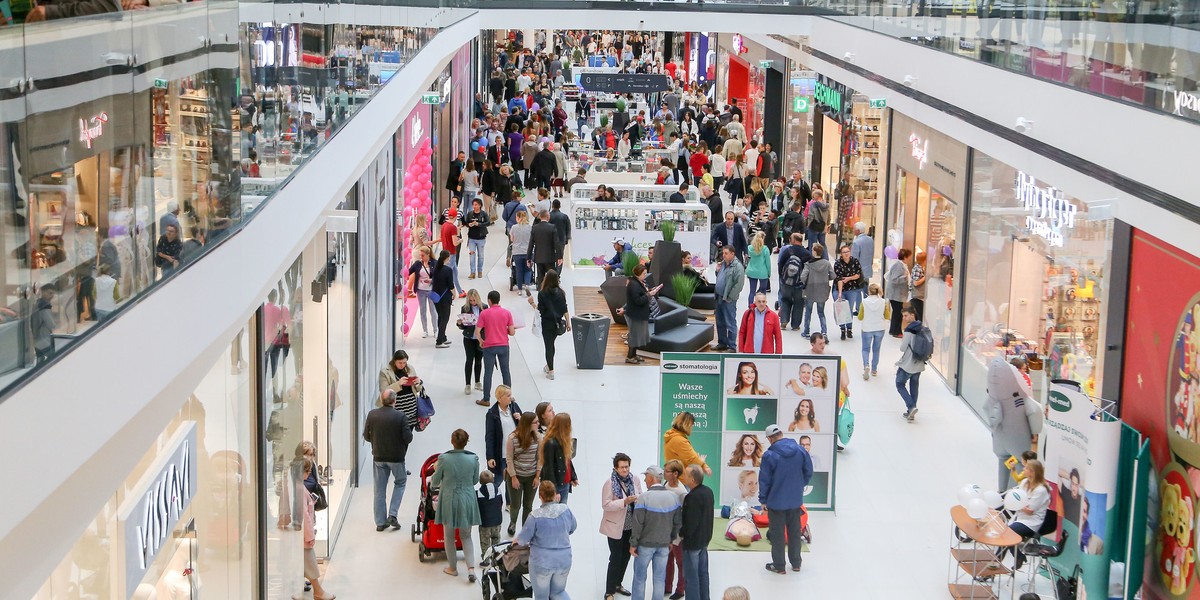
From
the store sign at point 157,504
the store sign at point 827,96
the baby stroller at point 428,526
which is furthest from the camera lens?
the store sign at point 827,96

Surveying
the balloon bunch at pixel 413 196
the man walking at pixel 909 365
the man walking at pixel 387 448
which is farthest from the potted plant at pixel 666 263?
the man walking at pixel 387 448

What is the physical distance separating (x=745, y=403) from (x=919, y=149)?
284 inches

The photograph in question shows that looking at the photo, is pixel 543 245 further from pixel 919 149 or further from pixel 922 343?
pixel 922 343

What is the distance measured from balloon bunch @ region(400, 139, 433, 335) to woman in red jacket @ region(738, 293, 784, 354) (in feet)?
14.3

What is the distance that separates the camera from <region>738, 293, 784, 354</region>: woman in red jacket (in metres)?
14.7

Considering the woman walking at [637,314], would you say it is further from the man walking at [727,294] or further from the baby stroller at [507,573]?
the baby stroller at [507,573]

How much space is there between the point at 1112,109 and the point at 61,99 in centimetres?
782

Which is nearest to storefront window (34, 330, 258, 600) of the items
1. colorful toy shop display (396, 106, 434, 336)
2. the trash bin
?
the trash bin

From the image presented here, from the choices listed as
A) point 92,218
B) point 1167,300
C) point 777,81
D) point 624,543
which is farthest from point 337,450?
point 777,81

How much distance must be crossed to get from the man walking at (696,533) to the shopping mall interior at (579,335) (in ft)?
0.09

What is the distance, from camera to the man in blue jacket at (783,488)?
1054cm

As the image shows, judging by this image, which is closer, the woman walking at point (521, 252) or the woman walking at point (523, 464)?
the woman walking at point (523, 464)

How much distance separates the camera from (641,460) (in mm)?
13203

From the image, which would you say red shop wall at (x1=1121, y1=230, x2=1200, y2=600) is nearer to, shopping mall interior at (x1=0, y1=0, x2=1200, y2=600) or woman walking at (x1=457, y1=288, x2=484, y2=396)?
shopping mall interior at (x1=0, y1=0, x2=1200, y2=600)
